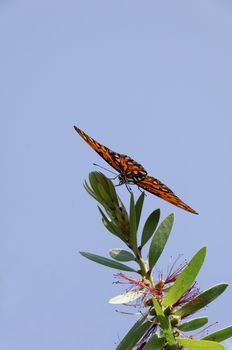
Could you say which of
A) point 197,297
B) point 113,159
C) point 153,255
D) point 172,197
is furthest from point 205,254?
point 113,159

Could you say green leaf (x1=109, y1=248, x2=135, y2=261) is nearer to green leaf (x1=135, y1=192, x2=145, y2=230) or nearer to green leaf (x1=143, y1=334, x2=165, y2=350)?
green leaf (x1=135, y1=192, x2=145, y2=230)

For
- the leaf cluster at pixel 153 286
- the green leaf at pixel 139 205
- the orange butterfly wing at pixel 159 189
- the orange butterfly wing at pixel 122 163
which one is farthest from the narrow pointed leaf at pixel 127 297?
the orange butterfly wing at pixel 122 163

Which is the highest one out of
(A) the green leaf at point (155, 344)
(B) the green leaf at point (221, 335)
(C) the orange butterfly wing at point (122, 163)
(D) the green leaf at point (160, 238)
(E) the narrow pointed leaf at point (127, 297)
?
(C) the orange butterfly wing at point (122, 163)

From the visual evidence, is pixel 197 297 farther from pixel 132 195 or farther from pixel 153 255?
pixel 132 195

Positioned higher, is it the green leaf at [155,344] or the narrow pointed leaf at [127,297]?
the narrow pointed leaf at [127,297]

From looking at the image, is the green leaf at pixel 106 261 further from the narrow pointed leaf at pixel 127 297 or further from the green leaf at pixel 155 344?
the green leaf at pixel 155 344

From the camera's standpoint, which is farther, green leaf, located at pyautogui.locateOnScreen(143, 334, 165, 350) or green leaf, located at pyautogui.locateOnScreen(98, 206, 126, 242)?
green leaf, located at pyautogui.locateOnScreen(98, 206, 126, 242)

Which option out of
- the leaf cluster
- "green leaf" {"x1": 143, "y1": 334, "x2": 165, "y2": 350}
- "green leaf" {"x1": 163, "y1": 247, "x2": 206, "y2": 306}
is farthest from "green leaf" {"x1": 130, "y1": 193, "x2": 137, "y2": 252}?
"green leaf" {"x1": 143, "y1": 334, "x2": 165, "y2": 350}

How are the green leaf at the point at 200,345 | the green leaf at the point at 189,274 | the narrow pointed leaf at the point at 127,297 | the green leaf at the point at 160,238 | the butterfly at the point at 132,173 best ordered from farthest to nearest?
the butterfly at the point at 132,173, the green leaf at the point at 160,238, the narrow pointed leaf at the point at 127,297, the green leaf at the point at 189,274, the green leaf at the point at 200,345
